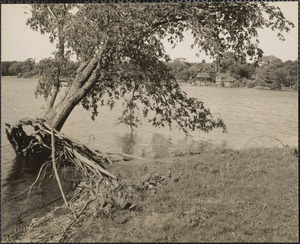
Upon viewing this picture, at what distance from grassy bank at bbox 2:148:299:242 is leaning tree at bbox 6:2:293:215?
6.59ft

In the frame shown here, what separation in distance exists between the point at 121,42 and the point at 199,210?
5.50 metres

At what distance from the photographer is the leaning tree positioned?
9930 mm

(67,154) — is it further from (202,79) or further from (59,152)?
(202,79)

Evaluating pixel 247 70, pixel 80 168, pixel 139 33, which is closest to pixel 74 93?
pixel 80 168

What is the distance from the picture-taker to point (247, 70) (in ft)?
53.6

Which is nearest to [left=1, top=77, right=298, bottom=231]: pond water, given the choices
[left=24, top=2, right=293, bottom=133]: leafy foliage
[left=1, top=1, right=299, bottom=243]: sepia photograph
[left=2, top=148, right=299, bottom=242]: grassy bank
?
[left=1, top=1, right=299, bottom=243]: sepia photograph

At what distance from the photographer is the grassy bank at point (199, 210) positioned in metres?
6.98

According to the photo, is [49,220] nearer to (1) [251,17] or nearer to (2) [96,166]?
(2) [96,166]

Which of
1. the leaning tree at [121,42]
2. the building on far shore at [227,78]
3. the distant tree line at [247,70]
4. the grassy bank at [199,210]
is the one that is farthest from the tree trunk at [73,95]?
the building on far shore at [227,78]

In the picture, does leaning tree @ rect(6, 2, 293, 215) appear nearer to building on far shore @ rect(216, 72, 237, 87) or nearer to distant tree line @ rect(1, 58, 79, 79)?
distant tree line @ rect(1, 58, 79, 79)

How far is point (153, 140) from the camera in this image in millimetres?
19844

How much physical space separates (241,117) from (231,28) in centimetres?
1064

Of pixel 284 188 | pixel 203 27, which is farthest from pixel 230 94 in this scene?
pixel 284 188

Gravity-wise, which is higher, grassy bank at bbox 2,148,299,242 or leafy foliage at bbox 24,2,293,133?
leafy foliage at bbox 24,2,293,133
